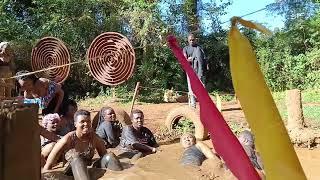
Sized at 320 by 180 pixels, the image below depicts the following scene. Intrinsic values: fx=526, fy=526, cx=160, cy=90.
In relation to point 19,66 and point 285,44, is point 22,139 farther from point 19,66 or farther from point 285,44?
point 285,44

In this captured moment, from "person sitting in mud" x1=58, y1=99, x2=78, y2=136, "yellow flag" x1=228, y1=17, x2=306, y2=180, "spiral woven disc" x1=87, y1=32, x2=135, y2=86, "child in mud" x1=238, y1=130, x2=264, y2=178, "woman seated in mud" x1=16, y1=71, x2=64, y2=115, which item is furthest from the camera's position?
"spiral woven disc" x1=87, y1=32, x2=135, y2=86

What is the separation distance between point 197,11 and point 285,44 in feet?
13.9

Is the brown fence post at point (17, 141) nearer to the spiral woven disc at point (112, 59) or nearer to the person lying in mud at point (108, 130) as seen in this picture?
the person lying in mud at point (108, 130)

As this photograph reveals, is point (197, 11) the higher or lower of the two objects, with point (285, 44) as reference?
higher

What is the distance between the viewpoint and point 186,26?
19.2 m

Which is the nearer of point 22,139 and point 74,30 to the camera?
point 22,139

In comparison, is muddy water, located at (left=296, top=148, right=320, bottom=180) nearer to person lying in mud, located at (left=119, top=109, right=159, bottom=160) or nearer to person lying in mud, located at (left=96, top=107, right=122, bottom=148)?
person lying in mud, located at (left=119, top=109, right=159, bottom=160)

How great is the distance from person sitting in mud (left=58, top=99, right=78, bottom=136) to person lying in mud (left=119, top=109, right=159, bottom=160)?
716 mm

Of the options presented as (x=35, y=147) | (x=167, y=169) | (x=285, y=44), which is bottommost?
(x=167, y=169)

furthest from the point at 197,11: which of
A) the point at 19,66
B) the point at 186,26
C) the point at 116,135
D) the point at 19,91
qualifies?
the point at 19,91

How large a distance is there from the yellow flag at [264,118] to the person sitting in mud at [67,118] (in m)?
6.37

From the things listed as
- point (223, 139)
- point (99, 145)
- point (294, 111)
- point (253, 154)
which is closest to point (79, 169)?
point (99, 145)

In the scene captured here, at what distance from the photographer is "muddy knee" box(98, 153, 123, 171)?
5.70m

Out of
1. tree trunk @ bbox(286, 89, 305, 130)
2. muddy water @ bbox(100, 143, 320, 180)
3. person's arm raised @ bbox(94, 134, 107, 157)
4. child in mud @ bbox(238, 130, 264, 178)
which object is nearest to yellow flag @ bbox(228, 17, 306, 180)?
child in mud @ bbox(238, 130, 264, 178)
